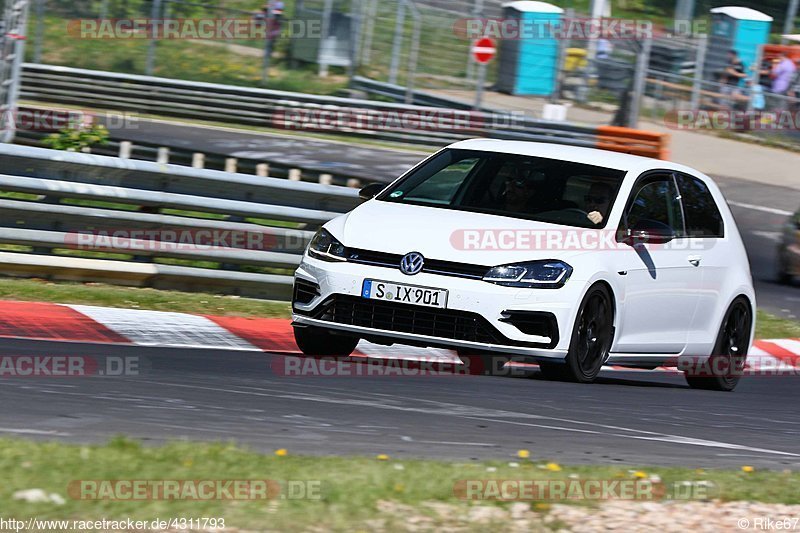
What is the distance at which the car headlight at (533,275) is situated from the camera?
312 inches

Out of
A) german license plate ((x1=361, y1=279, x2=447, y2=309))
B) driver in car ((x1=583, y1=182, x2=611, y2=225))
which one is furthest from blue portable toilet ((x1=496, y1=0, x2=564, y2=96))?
german license plate ((x1=361, y1=279, x2=447, y2=309))

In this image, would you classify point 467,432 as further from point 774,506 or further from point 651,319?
point 651,319

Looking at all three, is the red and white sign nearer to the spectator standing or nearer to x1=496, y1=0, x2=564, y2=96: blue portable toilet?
x1=496, y1=0, x2=564, y2=96: blue portable toilet

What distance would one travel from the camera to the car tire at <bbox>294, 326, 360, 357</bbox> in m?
8.59

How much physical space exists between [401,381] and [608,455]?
2.02 m

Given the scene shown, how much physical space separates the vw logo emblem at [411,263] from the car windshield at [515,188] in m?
0.85

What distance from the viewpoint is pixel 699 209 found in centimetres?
976

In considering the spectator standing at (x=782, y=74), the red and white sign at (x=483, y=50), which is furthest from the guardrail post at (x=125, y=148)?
the spectator standing at (x=782, y=74)

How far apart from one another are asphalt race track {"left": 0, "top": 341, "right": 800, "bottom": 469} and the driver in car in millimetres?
1021

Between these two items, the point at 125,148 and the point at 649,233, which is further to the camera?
the point at 125,148

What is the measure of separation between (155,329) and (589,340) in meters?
2.90

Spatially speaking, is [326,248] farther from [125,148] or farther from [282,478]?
[125,148]

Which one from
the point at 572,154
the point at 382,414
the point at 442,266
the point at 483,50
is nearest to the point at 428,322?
the point at 442,266

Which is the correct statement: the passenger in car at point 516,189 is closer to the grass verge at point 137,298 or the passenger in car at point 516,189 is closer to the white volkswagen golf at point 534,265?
the white volkswagen golf at point 534,265
